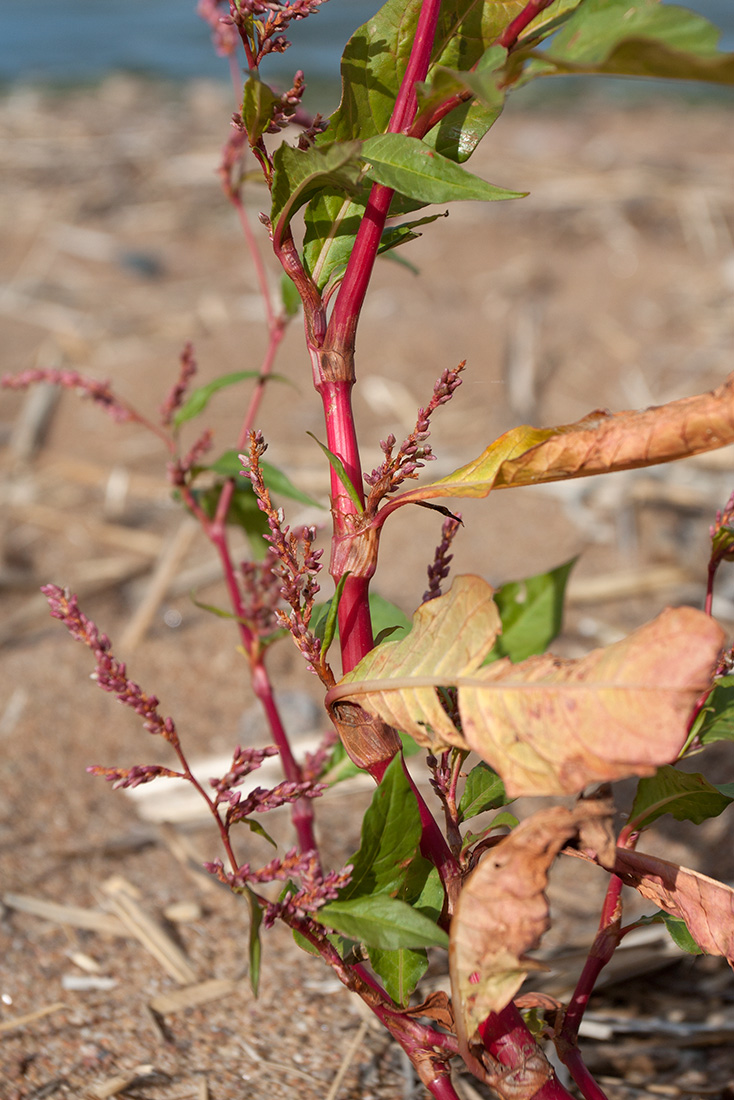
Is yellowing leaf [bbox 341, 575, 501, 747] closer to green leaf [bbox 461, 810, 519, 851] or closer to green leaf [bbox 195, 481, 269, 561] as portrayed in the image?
green leaf [bbox 461, 810, 519, 851]

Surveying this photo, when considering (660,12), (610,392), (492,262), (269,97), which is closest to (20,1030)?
(269,97)

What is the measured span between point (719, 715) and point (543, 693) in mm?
386

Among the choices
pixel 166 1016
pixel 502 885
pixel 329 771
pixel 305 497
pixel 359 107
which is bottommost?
pixel 166 1016

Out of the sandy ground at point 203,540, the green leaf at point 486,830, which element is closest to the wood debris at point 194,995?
the sandy ground at point 203,540

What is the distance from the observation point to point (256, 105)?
79cm

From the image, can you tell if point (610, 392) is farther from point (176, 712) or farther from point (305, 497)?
point (305, 497)

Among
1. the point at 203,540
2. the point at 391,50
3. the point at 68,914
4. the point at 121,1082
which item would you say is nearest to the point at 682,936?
the point at 121,1082

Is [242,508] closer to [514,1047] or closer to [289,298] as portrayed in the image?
[289,298]

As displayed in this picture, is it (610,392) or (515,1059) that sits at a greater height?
(515,1059)

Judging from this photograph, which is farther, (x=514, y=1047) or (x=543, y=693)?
(x=514, y=1047)

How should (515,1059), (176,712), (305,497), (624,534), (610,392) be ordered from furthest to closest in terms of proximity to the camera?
(610,392) < (624,534) < (176,712) < (305,497) < (515,1059)

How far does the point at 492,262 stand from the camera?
5.41 metres

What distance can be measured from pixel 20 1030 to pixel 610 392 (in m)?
3.25

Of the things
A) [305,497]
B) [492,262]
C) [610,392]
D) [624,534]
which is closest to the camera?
[305,497]
